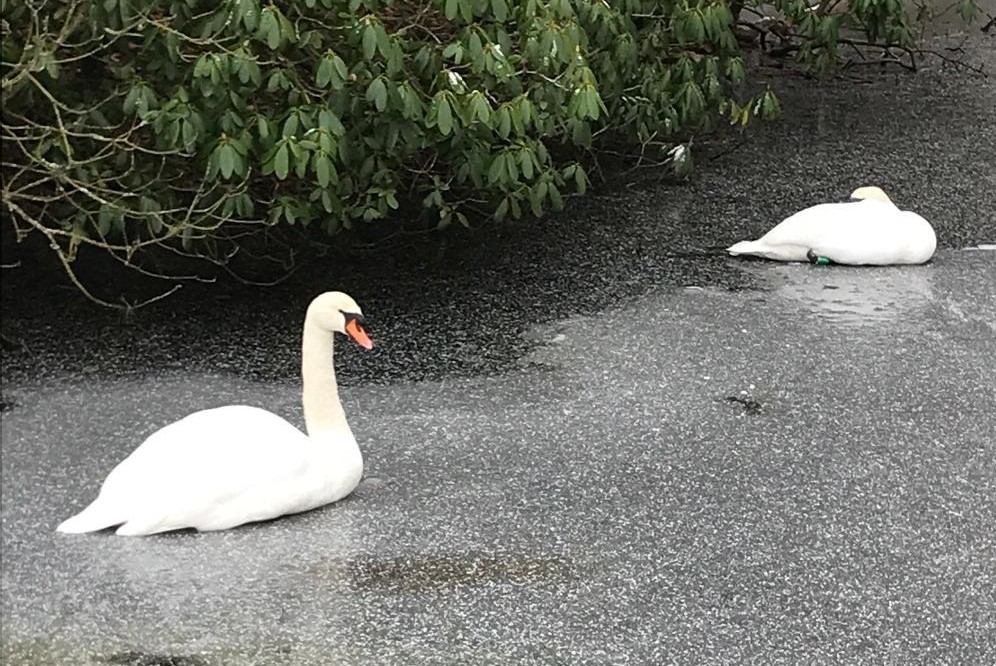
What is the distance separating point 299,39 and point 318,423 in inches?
76.5

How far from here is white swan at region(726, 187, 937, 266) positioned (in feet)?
21.5

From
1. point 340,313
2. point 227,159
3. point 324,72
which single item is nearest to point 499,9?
point 324,72

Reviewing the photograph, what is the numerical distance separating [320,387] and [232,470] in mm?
402

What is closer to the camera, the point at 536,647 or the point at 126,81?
the point at 536,647

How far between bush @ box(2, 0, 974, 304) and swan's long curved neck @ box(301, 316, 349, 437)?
1.10m

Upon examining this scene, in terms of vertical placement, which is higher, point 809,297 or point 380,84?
point 380,84

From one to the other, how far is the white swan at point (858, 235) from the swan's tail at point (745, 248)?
0.08 m

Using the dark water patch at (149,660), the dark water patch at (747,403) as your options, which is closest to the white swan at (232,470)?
the dark water patch at (149,660)

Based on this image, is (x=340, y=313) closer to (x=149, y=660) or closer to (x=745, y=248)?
(x=149, y=660)

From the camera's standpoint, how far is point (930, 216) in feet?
24.4

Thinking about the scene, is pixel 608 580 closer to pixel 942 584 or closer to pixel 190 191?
pixel 942 584

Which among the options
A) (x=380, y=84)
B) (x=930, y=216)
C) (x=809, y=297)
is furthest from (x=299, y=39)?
(x=930, y=216)

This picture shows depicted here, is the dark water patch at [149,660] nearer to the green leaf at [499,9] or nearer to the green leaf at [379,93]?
the green leaf at [379,93]

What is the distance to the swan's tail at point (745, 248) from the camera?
22.5 ft
